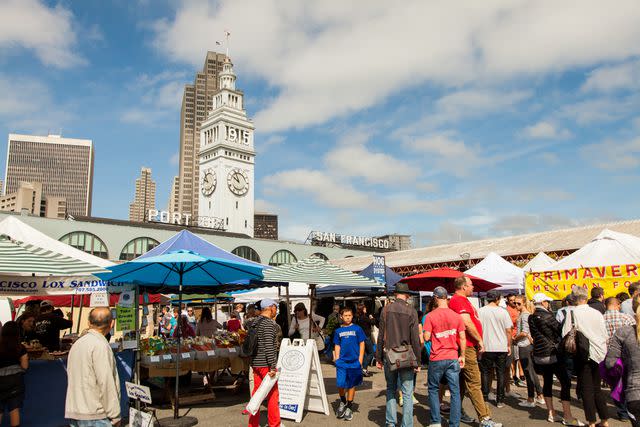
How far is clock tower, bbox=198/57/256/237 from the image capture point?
89250 millimetres

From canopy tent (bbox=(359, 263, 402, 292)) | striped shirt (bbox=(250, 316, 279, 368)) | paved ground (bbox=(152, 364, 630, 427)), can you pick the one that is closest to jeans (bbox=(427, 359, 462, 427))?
paved ground (bbox=(152, 364, 630, 427))

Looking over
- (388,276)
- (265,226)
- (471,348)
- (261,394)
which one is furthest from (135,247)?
(265,226)

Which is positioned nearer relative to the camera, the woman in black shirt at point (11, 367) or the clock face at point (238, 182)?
the woman in black shirt at point (11, 367)

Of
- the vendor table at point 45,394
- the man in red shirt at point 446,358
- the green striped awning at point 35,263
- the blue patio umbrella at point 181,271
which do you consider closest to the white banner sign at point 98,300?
the blue patio umbrella at point 181,271

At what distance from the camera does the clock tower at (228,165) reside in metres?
89.2

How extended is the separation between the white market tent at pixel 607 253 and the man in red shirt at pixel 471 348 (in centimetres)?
616

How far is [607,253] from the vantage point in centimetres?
1221

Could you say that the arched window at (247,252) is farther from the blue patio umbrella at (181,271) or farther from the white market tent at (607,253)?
the white market tent at (607,253)

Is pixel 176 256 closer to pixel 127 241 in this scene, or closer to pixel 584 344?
pixel 584 344

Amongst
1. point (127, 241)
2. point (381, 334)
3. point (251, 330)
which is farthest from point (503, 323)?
point (127, 241)

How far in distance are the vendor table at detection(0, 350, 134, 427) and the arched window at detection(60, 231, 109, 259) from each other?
4118cm

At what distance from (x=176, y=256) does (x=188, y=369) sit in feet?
9.32

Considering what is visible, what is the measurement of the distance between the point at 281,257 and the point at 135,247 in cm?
1830

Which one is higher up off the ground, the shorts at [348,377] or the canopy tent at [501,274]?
the canopy tent at [501,274]
